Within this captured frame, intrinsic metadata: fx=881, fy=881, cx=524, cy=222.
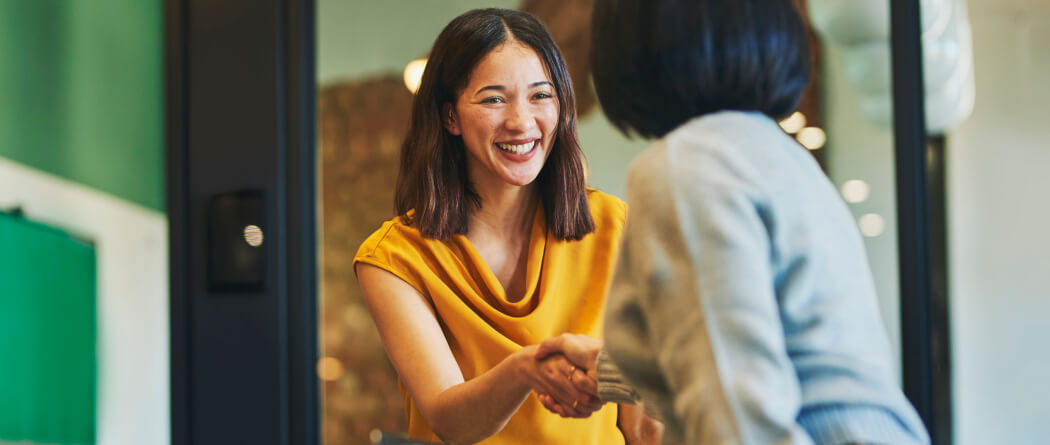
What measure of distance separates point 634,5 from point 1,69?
0.97 meters

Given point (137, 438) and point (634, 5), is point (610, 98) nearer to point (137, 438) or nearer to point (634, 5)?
point (634, 5)

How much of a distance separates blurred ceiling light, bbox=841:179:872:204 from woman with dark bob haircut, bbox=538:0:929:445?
543mm

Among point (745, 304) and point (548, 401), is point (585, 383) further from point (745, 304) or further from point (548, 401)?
point (745, 304)

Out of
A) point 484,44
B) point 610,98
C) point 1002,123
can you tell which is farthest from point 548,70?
point 1002,123

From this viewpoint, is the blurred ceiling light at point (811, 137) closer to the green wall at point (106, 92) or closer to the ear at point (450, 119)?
the ear at point (450, 119)

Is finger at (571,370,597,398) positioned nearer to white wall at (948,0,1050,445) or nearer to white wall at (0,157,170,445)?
white wall at (948,0,1050,445)

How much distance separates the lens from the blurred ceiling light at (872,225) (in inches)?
47.7

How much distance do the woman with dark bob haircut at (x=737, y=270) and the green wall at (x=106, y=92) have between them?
0.92 m

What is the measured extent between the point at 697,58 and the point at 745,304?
0.69ft

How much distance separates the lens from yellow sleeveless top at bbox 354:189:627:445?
3.37 feet

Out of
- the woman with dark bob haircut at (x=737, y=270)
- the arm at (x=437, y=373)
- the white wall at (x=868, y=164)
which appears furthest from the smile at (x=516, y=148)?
the white wall at (x=868, y=164)

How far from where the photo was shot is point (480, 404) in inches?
38.8

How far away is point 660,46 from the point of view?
27.3 inches

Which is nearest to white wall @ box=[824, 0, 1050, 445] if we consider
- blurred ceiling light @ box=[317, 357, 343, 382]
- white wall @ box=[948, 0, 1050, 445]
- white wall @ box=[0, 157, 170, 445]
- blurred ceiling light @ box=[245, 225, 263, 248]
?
white wall @ box=[948, 0, 1050, 445]
